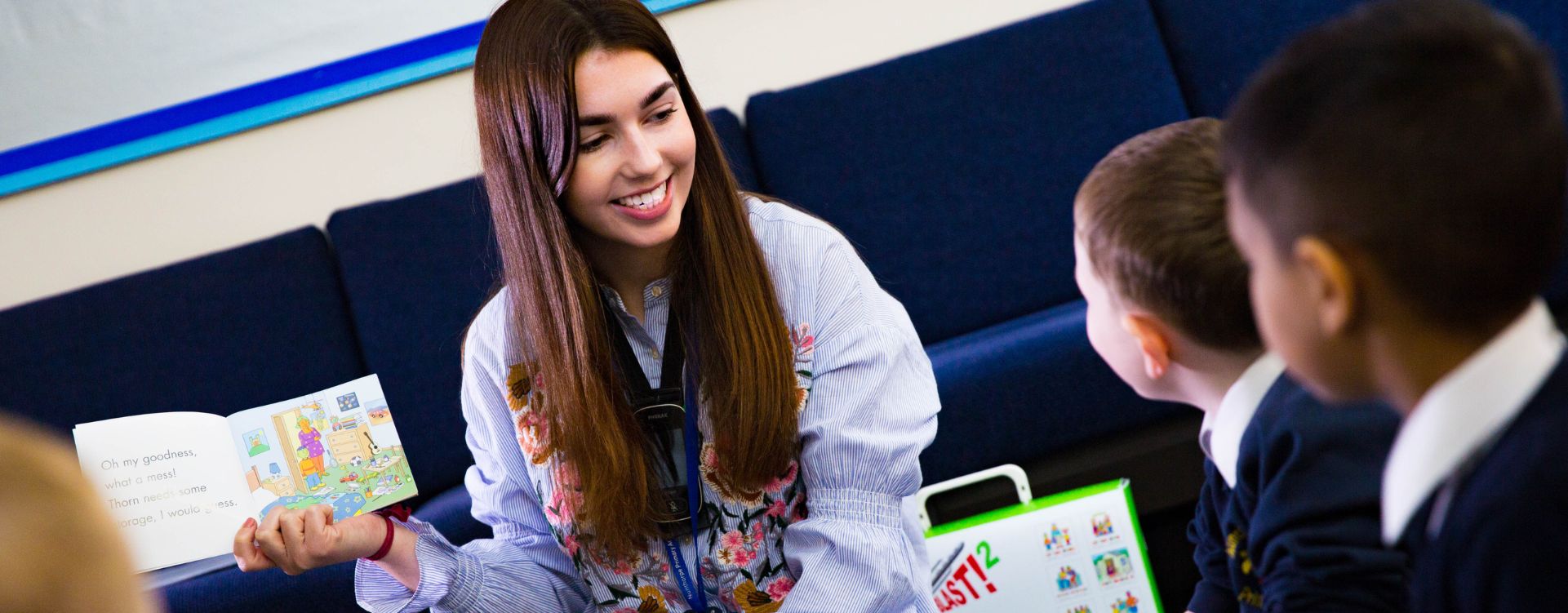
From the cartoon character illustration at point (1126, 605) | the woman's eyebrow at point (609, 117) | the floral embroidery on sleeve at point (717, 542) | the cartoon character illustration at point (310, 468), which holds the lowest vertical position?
the cartoon character illustration at point (1126, 605)

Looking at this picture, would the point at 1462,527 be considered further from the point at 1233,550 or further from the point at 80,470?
the point at 80,470

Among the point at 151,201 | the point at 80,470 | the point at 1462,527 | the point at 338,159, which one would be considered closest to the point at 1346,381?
the point at 1462,527

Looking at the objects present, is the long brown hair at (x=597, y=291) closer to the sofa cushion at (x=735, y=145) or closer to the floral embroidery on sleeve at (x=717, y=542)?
the floral embroidery on sleeve at (x=717, y=542)

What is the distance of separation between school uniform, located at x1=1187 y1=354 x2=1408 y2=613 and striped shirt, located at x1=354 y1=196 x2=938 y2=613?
15.3 inches

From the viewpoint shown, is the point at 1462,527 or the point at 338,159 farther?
the point at 338,159

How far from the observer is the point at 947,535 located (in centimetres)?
179

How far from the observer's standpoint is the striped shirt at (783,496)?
126 centimetres

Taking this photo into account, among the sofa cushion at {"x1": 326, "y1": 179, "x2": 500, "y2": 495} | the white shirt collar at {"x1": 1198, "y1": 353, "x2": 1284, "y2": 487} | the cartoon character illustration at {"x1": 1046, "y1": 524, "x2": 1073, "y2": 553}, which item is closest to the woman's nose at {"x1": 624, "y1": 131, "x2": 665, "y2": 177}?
the white shirt collar at {"x1": 1198, "y1": 353, "x2": 1284, "y2": 487}

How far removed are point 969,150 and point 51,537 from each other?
2.03m

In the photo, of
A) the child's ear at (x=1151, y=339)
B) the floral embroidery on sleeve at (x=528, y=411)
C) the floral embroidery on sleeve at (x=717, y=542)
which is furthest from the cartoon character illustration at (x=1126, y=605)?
the floral embroidery on sleeve at (x=528, y=411)

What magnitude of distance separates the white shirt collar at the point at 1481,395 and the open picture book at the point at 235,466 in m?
0.97

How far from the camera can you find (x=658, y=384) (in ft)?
4.51

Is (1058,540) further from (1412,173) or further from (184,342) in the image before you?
(184,342)

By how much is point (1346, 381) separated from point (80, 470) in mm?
634
